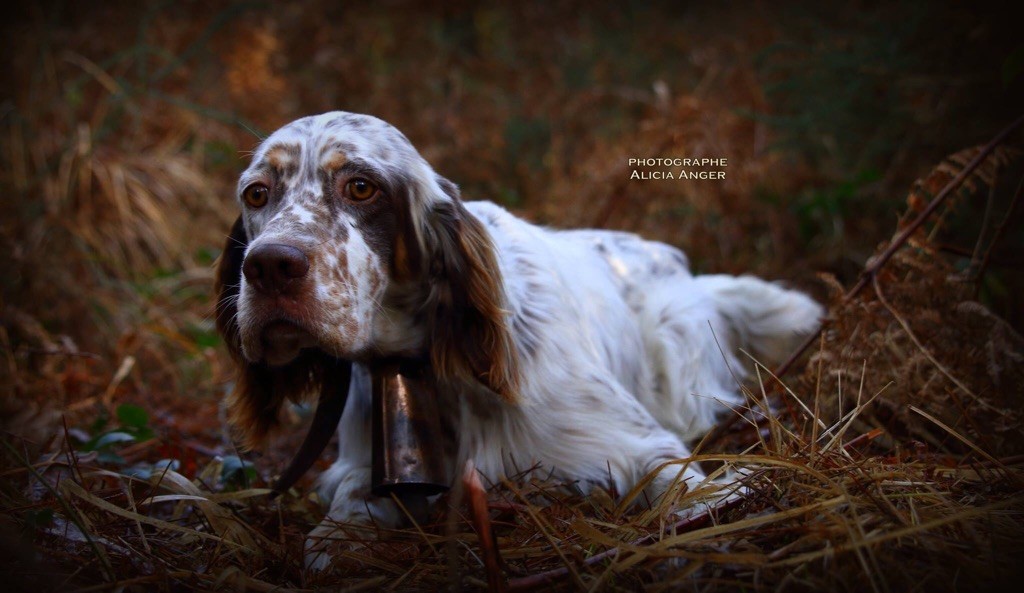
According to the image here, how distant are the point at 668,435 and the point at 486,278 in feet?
2.74

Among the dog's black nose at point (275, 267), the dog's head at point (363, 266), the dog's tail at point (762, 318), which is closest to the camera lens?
the dog's black nose at point (275, 267)

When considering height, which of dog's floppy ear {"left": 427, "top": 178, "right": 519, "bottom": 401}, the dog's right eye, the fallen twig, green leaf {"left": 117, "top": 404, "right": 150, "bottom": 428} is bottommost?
green leaf {"left": 117, "top": 404, "right": 150, "bottom": 428}

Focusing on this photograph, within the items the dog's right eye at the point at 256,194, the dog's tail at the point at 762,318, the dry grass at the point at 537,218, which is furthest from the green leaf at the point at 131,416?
the dog's tail at the point at 762,318

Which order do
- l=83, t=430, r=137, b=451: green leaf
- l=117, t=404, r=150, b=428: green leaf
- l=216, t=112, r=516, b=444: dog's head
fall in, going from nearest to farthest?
l=216, t=112, r=516, b=444: dog's head < l=83, t=430, r=137, b=451: green leaf < l=117, t=404, r=150, b=428: green leaf

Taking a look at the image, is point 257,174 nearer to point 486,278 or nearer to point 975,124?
point 486,278

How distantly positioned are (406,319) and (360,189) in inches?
16.0

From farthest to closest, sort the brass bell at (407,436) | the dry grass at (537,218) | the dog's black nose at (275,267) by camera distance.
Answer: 1. the brass bell at (407,436)
2. the dog's black nose at (275,267)
3. the dry grass at (537,218)

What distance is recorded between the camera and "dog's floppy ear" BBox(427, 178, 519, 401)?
221cm

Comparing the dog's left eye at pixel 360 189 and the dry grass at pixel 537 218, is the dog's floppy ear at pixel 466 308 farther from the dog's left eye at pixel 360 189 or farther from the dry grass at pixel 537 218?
the dry grass at pixel 537 218

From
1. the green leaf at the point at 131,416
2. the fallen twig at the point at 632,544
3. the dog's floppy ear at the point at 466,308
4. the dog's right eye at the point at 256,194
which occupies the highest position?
the dog's right eye at the point at 256,194

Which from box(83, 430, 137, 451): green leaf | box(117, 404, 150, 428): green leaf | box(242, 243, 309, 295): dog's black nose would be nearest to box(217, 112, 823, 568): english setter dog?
box(242, 243, 309, 295): dog's black nose

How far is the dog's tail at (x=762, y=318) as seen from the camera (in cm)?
353

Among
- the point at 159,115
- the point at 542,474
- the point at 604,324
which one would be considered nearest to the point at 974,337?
the point at 604,324

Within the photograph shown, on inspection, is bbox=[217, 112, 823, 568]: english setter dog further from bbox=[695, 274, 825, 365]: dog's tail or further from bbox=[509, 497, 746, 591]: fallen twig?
bbox=[695, 274, 825, 365]: dog's tail
